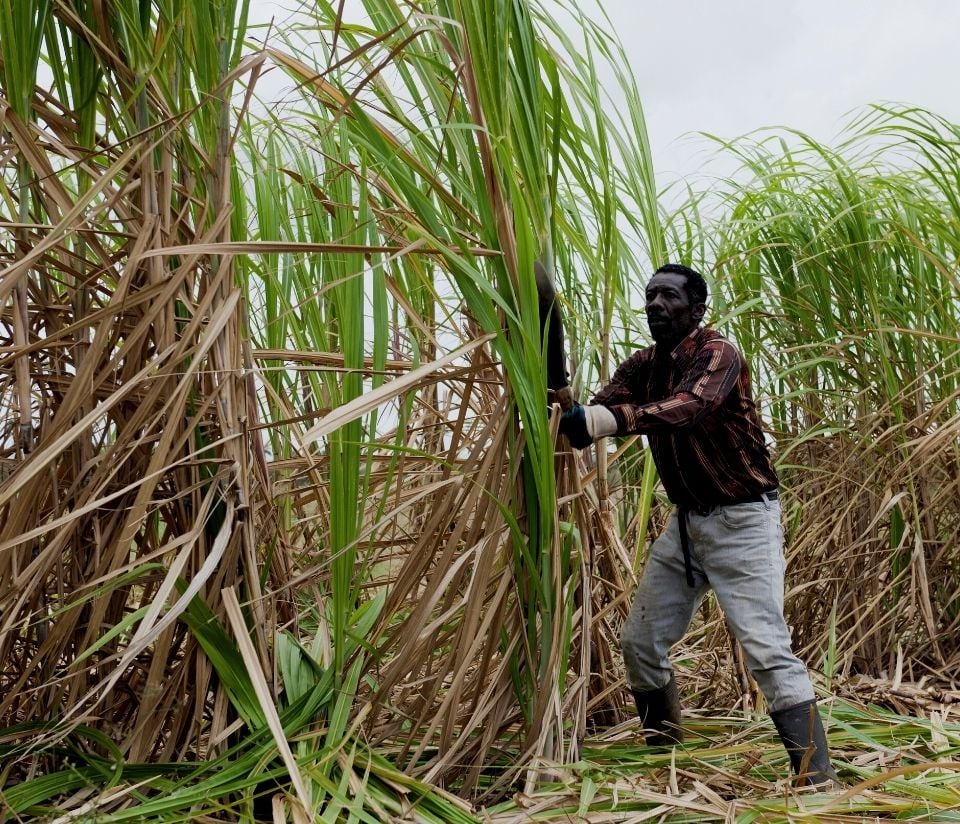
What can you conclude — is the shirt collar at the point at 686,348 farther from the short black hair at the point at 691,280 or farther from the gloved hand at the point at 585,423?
the gloved hand at the point at 585,423

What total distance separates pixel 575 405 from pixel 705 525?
1.92ft

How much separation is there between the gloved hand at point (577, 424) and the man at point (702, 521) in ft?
0.65

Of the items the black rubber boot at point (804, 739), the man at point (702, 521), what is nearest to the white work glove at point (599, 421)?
the man at point (702, 521)

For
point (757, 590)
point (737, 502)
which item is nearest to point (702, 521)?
point (737, 502)

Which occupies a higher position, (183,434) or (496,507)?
(183,434)

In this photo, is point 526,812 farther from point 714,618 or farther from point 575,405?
point 714,618

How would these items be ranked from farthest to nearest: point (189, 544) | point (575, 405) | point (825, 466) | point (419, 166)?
point (825, 466), point (575, 405), point (419, 166), point (189, 544)

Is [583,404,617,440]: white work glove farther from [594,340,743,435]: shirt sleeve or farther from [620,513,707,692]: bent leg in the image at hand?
[620,513,707,692]: bent leg

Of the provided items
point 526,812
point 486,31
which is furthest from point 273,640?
point 486,31

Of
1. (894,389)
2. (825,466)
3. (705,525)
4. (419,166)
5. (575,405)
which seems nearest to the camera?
(419,166)

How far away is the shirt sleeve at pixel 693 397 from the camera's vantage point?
2.24 meters

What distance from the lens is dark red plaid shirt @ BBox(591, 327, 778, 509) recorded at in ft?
7.92

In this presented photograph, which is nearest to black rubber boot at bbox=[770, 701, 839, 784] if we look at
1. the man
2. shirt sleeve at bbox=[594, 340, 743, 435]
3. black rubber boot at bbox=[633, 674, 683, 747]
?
the man

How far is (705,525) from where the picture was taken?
254cm
